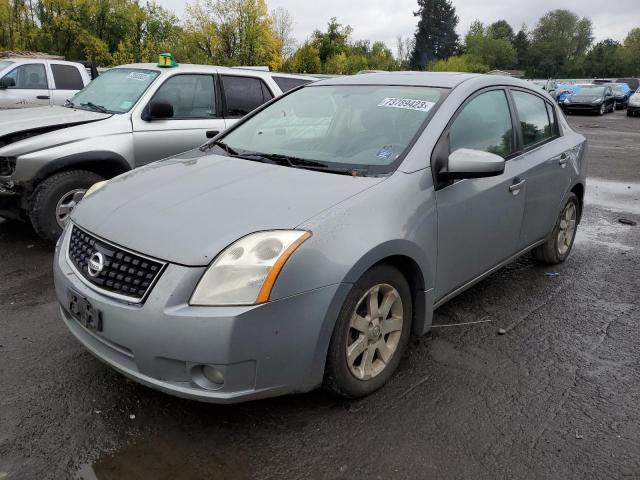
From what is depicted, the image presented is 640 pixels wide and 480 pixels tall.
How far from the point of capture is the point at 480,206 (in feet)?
10.9

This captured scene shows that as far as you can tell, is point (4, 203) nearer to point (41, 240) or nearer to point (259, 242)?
point (41, 240)

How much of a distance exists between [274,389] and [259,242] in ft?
2.10

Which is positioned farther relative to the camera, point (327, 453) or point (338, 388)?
point (338, 388)

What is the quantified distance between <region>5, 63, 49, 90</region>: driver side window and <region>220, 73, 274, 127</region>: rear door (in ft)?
18.9

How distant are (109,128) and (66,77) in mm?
6246

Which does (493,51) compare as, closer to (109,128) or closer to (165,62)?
(165,62)

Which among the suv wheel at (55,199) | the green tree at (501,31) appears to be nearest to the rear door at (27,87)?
the suv wheel at (55,199)

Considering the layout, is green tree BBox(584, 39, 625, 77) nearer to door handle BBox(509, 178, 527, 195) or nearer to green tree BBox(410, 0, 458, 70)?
green tree BBox(410, 0, 458, 70)

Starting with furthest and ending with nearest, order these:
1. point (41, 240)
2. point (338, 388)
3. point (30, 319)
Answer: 1. point (41, 240)
2. point (30, 319)
3. point (338, 388)

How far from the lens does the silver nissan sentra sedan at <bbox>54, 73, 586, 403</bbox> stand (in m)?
2.26

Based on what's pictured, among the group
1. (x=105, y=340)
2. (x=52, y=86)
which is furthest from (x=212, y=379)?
(x=52, y=86)

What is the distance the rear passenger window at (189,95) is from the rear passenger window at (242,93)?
182mm

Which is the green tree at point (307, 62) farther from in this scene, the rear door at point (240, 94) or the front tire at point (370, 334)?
the front tire at point (370, 334)

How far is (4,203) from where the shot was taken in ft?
16.2
